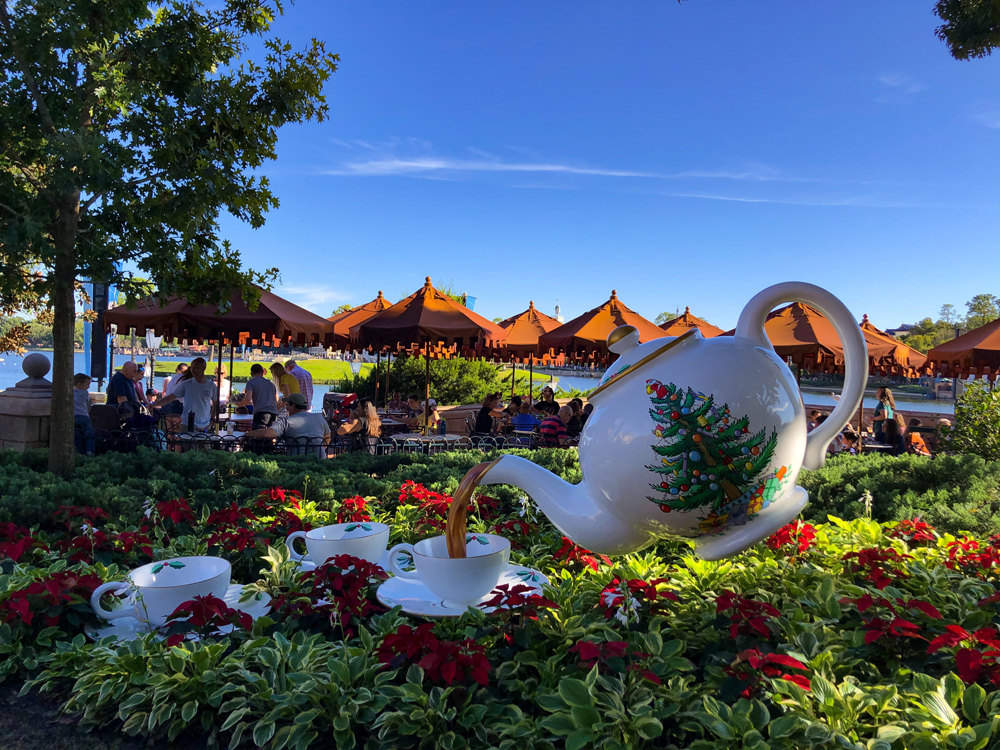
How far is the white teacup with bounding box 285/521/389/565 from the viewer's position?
283 centimetres

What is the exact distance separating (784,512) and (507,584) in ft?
3.63

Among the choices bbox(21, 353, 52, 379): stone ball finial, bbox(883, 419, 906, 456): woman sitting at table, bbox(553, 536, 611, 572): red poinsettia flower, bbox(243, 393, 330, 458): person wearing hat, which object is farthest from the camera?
bbox(883, 419, 906, 456): woman sitting at table

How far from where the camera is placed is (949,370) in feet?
33.1

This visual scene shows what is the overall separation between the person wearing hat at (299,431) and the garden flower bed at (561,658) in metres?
3.38

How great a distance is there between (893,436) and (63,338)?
33.8 feet

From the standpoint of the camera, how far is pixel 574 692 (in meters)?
1.93

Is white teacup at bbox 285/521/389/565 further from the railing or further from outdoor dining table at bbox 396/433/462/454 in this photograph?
outdoor dining table at bbox 396/433/462/454

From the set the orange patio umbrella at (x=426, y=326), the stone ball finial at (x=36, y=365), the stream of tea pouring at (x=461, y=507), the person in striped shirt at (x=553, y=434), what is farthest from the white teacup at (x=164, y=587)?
the orange patio umbrella at (x=426, y=326)

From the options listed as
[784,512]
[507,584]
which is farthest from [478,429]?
[784,512]

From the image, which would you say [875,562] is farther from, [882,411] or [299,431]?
[882,411]

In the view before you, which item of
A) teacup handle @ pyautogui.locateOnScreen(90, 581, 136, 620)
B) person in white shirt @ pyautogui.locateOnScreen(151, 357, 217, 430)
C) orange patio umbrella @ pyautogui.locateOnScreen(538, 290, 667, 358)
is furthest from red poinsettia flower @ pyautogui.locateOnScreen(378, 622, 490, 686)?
orange patio umbrella @ pyautogui.locateOnScreen(538, 290, 667, 358)

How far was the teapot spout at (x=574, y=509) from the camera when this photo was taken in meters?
1.84

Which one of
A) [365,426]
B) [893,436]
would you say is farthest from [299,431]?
[893,436]

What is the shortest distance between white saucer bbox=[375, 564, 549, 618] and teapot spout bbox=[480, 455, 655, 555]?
634mm
